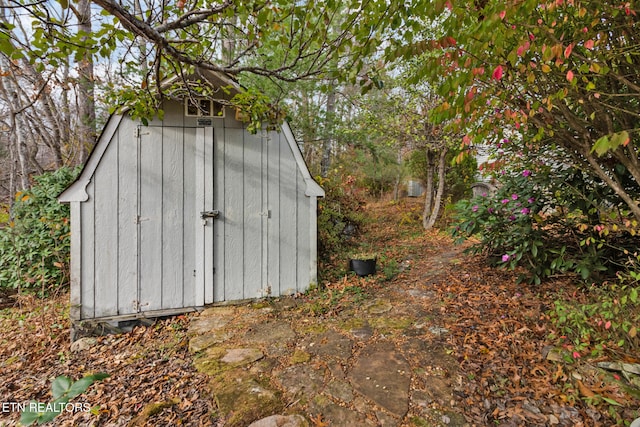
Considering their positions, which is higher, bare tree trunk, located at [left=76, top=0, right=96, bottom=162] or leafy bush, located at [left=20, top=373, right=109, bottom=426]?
bare tree trunk, located at [left=76, top=0, right=96, bottom=162]

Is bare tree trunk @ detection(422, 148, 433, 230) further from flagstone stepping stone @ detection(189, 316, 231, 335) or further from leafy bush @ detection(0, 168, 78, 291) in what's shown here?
leafy bush @ detection(0, 168, 78, 291)

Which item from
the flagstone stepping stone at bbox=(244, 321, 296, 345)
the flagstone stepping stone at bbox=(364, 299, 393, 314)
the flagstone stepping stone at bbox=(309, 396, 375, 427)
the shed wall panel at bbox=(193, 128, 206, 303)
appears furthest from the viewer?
the shed wall panel at bbox=(193, 128, 206, 303)

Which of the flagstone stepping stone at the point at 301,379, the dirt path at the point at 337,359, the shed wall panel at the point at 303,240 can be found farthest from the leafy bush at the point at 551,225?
the flagstone stepping stone at the point at 301,379

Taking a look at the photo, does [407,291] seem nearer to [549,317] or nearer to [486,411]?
[549,317]

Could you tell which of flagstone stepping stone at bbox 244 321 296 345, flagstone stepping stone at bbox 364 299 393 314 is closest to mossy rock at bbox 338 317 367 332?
flagstone stepping stone at bbox 364 299 393 314

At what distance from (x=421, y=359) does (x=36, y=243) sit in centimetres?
539

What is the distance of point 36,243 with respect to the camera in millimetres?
4574

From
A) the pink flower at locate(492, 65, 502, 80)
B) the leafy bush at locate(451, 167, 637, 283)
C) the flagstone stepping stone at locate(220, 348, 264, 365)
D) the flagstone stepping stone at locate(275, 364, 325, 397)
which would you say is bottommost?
Answer: the flagstone stepping stone at locate(220, 348, 264, 365)

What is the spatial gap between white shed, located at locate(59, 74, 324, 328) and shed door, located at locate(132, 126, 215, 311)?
0.01 metres

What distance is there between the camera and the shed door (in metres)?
3.71

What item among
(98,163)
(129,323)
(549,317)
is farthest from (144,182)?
(549,317)

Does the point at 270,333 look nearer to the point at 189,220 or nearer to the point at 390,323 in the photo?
the point at 390,323

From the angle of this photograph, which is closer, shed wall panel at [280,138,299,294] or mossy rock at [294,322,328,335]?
mossy rock at [294,322,328,335]

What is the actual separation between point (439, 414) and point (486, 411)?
0.31 meters
